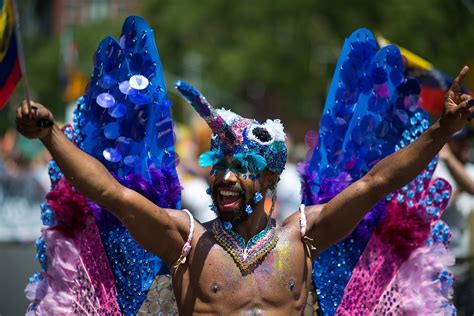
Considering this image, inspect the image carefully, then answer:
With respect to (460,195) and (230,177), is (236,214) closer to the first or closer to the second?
(230,177)

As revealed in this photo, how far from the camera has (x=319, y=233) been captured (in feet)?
14.0

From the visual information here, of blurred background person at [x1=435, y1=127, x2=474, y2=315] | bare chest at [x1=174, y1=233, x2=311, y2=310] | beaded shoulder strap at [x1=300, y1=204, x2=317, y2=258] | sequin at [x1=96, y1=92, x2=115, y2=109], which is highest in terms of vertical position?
blurred background person at [x1=435, y1=127, x2=474, y2=315]

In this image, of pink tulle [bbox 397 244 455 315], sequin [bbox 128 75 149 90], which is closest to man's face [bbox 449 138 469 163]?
pink tulle [bbox 397 244 455 315]

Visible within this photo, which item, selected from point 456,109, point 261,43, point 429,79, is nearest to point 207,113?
point 456,109

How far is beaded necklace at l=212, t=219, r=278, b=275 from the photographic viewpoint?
13.5ft

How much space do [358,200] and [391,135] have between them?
0.86 m

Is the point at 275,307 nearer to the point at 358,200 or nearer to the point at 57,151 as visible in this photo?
the point at 358,200

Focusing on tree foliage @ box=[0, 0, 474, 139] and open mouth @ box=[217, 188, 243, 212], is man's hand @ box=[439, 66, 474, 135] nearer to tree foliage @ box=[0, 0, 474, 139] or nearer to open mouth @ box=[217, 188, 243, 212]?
open mouth @ box=[217, 188, 243, 212]

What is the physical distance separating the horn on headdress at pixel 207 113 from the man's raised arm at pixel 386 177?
1.64ft

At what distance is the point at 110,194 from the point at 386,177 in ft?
3.47

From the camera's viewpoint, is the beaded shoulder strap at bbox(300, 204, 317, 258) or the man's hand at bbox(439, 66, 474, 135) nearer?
the man's hand at bbox(439, 66, 474, 135)

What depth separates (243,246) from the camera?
413 cm

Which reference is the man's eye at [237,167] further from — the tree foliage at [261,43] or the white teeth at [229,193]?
the tree foliage at [261,43]

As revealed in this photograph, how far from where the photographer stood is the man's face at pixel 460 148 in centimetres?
753
